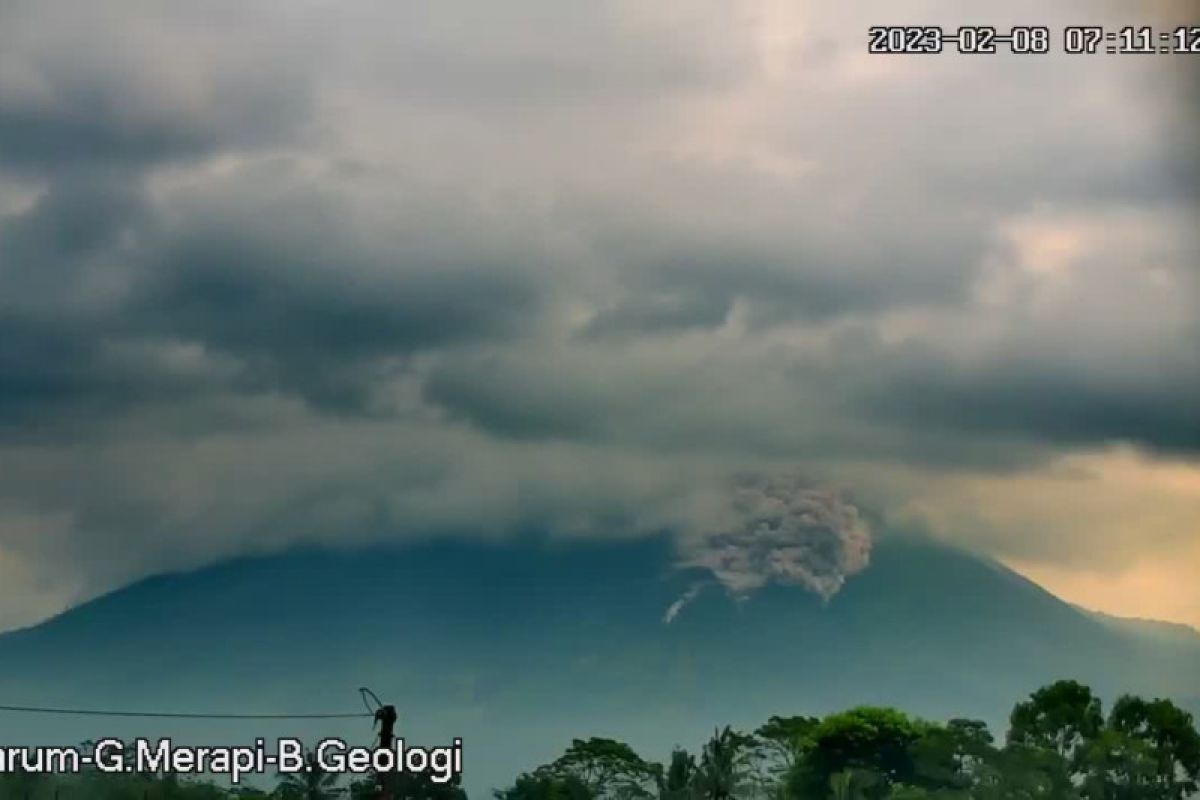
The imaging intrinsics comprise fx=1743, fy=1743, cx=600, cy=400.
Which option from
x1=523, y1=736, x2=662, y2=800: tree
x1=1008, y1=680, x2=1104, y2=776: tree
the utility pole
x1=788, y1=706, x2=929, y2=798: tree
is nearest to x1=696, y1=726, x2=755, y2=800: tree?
x1=788, y1=706, x2=929, y2=798: tree

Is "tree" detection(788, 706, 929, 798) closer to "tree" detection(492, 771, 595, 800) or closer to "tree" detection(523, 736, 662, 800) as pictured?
"tree" detection(523, 736, 662, 800)

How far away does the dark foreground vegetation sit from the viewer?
160 ft

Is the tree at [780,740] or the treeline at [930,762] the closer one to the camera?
the treeline at [930,762]

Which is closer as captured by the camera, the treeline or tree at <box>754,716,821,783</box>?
the treeline

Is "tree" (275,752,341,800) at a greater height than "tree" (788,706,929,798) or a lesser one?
lesser

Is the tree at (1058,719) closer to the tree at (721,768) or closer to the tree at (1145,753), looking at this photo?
the tree at (1145,753)

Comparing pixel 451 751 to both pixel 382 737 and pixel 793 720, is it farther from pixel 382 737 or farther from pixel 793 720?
pixel 793 720

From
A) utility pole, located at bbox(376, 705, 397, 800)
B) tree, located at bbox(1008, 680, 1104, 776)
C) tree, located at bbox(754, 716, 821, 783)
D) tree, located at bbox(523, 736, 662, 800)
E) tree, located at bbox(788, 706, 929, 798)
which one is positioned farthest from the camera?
tree, located at bbox(754, 716, 821, 783)

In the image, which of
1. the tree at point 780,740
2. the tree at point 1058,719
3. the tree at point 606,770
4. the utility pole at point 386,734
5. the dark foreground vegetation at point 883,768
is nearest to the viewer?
the utility pole at point 386,734

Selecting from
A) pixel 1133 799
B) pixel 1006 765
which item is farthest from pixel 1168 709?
pixel 1006 765

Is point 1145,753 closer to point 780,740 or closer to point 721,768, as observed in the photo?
point 721,768

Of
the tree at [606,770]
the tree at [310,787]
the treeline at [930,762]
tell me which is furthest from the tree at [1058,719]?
the tree at [310,787]

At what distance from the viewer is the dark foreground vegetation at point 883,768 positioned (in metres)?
48.7

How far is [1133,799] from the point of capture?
166 ft
